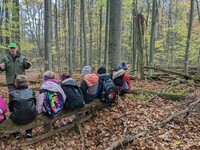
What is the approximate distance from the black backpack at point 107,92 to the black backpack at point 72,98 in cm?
76

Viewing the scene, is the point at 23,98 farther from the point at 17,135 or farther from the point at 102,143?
the point at 102,143

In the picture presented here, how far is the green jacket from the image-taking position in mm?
6086

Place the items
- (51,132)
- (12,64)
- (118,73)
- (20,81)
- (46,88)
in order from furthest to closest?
(118,73) < (12,64) < (51,132) < (46,88) < (20,81)

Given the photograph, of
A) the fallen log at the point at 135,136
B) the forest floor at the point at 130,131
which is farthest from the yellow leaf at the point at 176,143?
the fallen log at the point at 135,136

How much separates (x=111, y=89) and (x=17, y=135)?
103 inches

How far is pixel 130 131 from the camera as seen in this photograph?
4.66 m

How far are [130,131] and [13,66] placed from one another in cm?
390

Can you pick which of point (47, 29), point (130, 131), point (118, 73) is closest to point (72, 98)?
point (130, 131)

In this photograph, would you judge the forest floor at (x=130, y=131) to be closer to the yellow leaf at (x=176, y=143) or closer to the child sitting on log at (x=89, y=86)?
the yellow leaf at (x=176, y=143)

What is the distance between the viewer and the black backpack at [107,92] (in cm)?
569

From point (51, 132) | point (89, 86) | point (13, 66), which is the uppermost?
point (13, 66)

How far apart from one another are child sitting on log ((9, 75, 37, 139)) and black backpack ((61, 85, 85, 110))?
846mm

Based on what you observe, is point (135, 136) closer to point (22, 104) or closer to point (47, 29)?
point (22, 104)

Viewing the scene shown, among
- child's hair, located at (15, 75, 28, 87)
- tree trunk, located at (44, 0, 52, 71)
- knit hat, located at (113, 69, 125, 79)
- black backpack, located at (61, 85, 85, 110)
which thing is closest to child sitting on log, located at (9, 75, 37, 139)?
child's hair, located at (15, 75, 28, 87)
